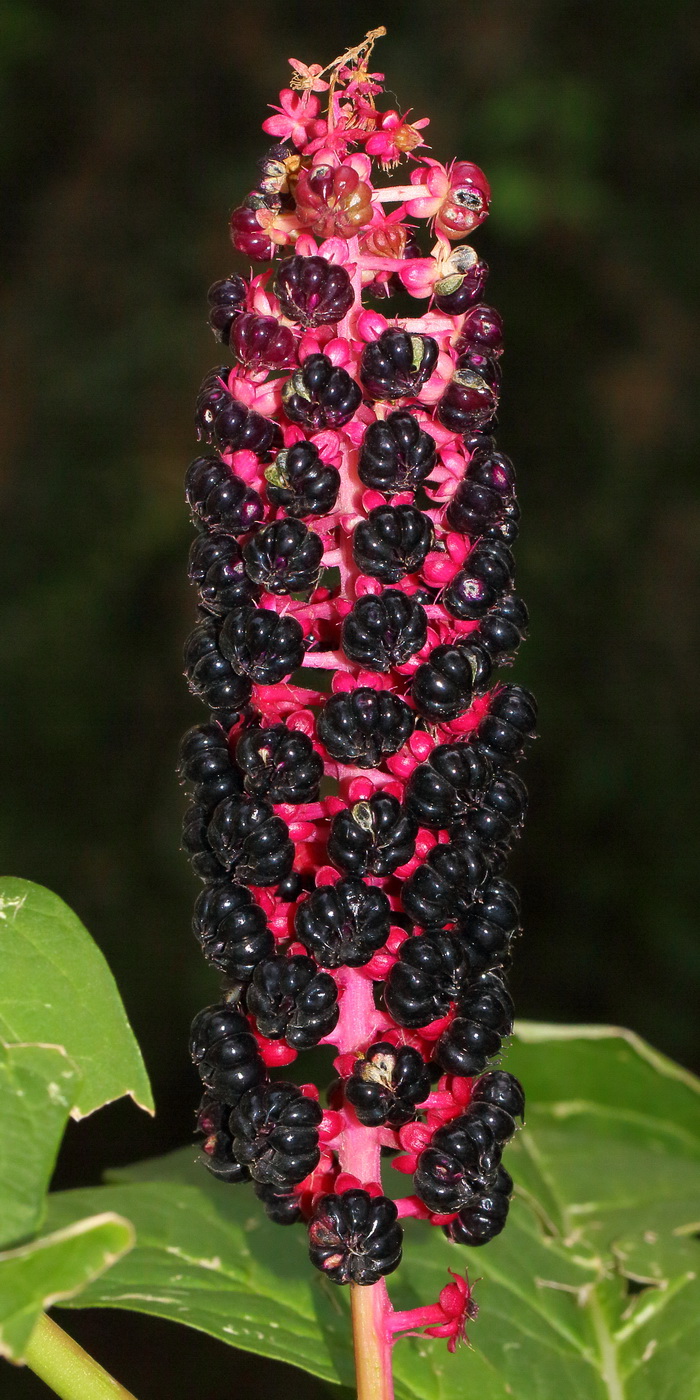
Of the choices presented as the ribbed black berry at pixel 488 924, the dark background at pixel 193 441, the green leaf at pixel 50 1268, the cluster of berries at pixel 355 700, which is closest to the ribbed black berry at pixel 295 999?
the cluster of berries at pixel 355 700

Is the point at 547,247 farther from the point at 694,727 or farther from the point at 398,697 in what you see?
the point at 398,697

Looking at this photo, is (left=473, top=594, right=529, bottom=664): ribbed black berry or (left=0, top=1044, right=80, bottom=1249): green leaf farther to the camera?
(left=473, top=594, right=529, bottom=664): ribbed black berry

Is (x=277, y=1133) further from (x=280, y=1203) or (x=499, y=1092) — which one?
(x=499, y=1092)

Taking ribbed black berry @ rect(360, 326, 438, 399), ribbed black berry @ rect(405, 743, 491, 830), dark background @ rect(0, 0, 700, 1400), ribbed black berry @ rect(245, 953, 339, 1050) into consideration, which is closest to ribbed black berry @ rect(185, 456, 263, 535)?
ribbed black berry @ rect(360, 326, 438, 399)

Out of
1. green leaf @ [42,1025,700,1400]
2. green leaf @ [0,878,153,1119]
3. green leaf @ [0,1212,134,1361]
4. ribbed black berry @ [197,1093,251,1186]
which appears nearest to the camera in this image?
green leaf @ [0,1212,134,1361]

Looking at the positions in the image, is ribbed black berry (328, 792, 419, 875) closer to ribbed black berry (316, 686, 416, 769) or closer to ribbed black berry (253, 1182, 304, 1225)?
ribbed black berry (316, 686, 416, 769)

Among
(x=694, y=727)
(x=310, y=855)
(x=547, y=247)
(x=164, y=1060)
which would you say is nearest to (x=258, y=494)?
(x=310, y=855)

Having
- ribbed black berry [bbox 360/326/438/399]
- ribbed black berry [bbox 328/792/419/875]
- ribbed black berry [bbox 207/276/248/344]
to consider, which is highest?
ribbed black berry [bbox 207/276/248/344]
